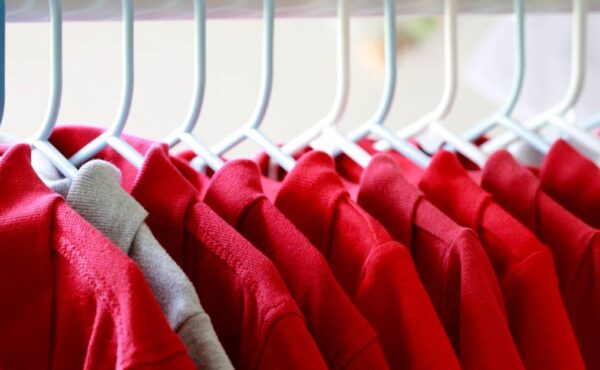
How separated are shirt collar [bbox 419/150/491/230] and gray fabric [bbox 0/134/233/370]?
0.23 meters

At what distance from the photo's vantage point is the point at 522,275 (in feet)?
1.81

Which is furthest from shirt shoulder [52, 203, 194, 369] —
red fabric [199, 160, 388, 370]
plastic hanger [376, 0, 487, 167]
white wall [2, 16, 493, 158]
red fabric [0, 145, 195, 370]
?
white wall [2, 16, 493, 158]

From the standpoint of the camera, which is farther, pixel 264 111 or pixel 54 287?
pixel 264 111

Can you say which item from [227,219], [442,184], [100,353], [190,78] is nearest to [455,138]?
[442,184]

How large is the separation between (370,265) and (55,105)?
0.70ft

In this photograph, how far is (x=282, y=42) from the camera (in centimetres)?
154

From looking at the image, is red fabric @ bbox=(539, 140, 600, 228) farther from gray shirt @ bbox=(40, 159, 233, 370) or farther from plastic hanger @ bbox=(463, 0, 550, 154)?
gray shirt @ bbox=(40, 159, 233, 370)

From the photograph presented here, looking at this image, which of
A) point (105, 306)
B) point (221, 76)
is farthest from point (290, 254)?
point (221, 76)

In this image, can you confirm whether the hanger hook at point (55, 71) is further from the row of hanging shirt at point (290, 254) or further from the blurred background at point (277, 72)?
the blurred background at point (277, 72)

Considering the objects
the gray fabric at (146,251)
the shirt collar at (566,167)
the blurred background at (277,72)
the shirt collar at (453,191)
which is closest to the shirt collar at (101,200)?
the gray fabric at (146,251)

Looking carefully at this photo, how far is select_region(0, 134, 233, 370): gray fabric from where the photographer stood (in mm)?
418

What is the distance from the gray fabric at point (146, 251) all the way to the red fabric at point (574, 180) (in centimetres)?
34

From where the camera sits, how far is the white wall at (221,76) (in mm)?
1307

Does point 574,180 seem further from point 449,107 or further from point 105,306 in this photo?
point 105,306
